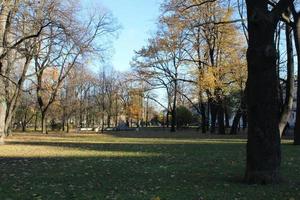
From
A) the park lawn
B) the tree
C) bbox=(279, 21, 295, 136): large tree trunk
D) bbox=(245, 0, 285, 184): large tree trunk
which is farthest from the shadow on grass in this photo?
the tree

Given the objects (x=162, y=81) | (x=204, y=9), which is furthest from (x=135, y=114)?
(x=204, y=9)

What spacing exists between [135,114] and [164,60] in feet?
158

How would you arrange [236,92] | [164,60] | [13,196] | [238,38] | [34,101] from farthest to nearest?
[34,101] → [164,60] → [236,92] → [238,38] → [13,196]

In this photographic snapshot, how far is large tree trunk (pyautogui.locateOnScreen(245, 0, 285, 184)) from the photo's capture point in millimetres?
11297

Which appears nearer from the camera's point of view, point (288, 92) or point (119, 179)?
point (119, 179)

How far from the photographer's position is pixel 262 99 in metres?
11.4

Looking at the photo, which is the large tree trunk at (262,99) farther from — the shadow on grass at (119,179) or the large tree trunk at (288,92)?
the large tree trunk at (288,92)

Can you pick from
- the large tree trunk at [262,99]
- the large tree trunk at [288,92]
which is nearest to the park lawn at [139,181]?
the large tree trunk at [262,99]

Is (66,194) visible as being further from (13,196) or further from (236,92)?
(236,92)

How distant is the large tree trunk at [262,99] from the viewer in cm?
1130

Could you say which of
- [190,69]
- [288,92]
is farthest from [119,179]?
[190,69]

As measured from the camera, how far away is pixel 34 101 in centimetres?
9006

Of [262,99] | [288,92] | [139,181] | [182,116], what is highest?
[182,116]

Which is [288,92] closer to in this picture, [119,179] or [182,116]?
[119,179]
